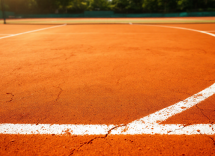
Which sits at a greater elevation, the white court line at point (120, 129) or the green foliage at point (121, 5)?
the green foliage at point (121, 5)

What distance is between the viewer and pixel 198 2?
52844 mm

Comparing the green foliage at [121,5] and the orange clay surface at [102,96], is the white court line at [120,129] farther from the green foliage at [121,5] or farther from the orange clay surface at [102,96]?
the green foliage at [121,5]

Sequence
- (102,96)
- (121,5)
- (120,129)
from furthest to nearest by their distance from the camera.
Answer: (121,5), (102,96), (120,129)

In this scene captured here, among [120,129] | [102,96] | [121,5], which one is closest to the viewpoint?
[120,129]

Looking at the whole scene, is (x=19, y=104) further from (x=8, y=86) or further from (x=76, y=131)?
(x=76, y=131)

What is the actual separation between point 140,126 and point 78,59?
116 inches

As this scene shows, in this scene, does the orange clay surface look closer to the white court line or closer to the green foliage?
the white court line

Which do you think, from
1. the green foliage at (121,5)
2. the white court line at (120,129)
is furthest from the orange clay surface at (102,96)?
the green foliage at (121,5)

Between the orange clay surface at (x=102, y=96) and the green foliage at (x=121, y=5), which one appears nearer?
the orange clay surface at (x=102, y=96)

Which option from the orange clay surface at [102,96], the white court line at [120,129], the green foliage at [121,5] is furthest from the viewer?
the green foliage at [121,5]

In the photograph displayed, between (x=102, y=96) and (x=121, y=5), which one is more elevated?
(x=121, y=5)

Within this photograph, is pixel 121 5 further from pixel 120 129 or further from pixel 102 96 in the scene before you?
pixel 120 129

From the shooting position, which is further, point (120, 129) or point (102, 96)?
point (102, 96)

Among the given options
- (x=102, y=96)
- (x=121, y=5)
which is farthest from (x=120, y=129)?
(x=121, y=5)
